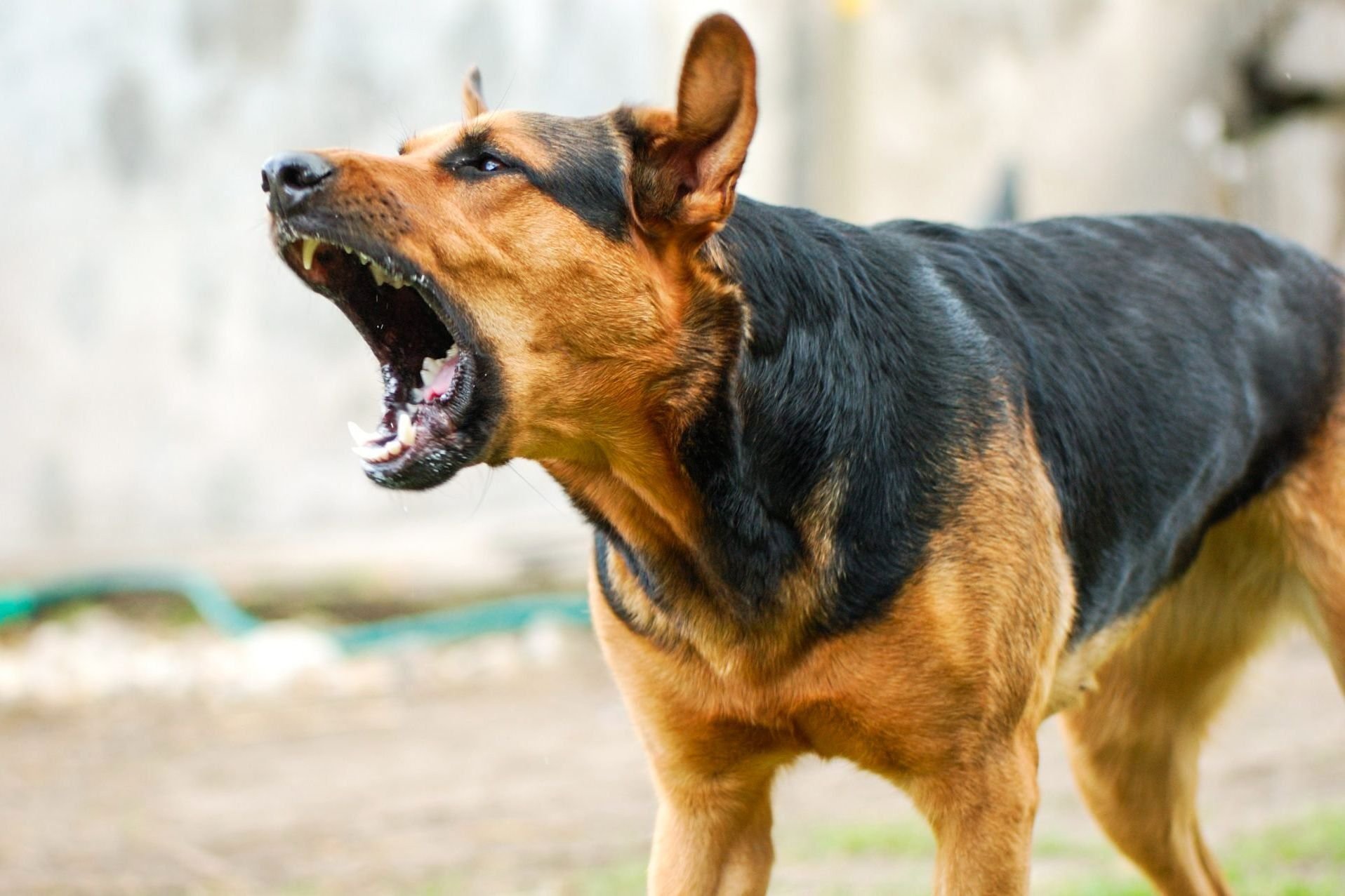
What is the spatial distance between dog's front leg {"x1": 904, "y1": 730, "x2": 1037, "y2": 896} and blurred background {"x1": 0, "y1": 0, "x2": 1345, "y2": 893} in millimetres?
3602

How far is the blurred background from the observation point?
777 centimetres

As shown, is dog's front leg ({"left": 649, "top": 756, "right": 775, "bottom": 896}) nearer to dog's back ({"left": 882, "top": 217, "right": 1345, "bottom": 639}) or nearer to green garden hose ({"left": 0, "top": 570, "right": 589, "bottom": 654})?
dog's back ({"left": 882, "top": 217, "right": 1345, "bottom": 639})

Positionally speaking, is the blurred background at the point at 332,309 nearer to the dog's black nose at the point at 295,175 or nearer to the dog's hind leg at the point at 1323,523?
the dog's hind leg at the point at 1323,523

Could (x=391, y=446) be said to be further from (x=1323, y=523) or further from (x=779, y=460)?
(x=1323, y=523)

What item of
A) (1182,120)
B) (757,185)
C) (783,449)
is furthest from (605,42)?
(783,449)

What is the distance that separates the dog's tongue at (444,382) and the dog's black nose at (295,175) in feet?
1.46

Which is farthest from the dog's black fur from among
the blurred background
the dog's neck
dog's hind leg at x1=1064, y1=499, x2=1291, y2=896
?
the blurred background

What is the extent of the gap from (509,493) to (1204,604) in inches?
223

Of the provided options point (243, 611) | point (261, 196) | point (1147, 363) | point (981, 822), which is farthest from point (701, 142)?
point (243, 611)

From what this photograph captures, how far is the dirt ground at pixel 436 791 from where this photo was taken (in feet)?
19.2

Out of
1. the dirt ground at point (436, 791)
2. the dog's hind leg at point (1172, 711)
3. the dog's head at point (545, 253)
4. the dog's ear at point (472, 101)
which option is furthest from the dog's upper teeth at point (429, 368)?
the dirt ground at point (436, 791)

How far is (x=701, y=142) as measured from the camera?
3.21m

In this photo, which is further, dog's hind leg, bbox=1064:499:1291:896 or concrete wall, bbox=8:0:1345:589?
concrete wall, bbox=8:0:1345:589

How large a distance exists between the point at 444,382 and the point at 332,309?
6.07m
